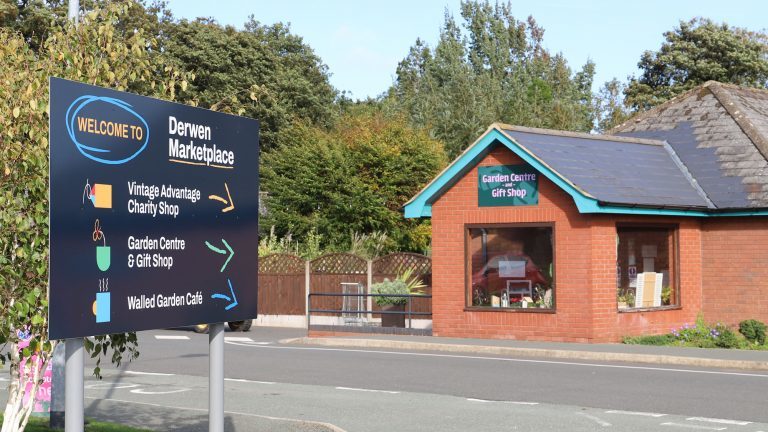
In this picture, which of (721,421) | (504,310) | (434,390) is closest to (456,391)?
(434,390)

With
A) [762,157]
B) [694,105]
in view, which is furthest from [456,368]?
[694,105]

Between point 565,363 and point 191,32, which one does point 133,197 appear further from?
point 191,32

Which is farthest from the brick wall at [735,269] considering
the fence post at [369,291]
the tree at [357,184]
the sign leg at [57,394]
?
the sign leg at [57,394]

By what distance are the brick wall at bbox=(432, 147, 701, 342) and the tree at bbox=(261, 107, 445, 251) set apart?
15314mm

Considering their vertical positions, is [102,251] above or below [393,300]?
above

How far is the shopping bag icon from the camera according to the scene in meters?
6.50

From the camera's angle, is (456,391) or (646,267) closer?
(456,391)

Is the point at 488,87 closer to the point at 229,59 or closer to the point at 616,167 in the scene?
the point at 229,59

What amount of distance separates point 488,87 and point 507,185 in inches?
1064

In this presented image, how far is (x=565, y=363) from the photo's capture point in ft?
65.0

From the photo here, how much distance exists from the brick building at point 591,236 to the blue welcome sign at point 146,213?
15.5 metres

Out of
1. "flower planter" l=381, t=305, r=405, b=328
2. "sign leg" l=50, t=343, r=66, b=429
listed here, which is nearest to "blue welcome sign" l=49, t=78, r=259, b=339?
"sign leg" l=50, t=343, r=66, b=429

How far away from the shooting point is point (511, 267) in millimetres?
24547

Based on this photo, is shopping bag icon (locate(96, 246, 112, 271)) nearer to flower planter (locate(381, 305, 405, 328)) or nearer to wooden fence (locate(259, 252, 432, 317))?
flower planter (locate(381, 305, 405, 328))
